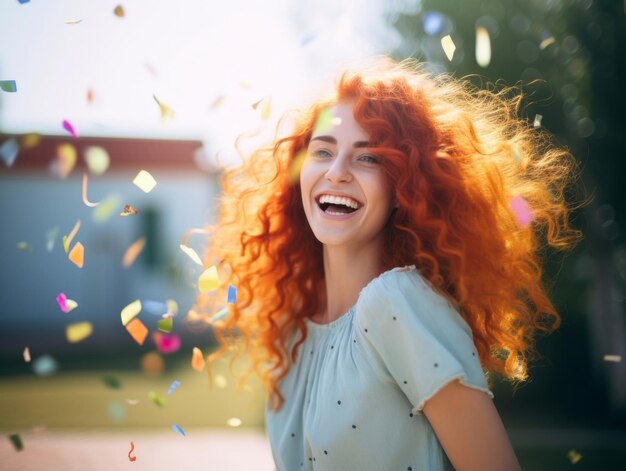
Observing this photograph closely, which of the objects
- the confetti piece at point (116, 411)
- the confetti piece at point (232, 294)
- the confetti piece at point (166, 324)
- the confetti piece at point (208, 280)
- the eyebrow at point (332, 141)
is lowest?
the confetti piece at point (116, 411)

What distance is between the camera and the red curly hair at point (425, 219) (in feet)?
7.01

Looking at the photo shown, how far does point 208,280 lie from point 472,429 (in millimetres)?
1262

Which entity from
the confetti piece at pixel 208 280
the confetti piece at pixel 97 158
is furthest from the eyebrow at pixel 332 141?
the confetti piece at pixel 97 158

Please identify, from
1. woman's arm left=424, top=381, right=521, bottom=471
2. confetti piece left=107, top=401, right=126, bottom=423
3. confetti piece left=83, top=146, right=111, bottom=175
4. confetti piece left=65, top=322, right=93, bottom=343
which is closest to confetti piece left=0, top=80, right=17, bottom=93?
woman's arm left=424, top=381, right=521, bottom=471

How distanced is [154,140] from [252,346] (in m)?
11.5

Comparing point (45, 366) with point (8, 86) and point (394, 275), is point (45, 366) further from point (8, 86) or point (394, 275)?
point (394, 275)

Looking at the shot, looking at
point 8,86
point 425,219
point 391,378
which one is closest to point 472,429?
point 391,378

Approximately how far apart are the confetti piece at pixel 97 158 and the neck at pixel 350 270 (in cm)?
1181

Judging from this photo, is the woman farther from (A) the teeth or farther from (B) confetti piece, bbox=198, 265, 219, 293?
(B) confetti piece, bbox=198, 265, 219, 293

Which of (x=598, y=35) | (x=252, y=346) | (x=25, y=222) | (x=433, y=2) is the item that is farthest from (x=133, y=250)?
(x=252, y=346)

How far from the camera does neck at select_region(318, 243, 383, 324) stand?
2.31 m

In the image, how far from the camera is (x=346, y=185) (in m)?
2.17

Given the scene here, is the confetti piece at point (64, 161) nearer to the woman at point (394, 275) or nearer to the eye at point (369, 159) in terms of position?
the woman at point (394, 275)

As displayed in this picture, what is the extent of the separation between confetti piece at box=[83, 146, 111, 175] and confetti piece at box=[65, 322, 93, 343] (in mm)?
3066
